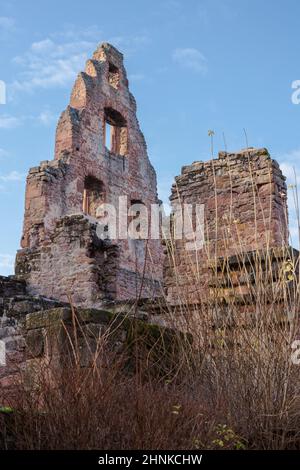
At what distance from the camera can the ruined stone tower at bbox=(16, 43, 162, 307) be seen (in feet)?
35.3

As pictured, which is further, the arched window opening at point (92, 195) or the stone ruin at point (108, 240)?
the arched window opening at point (92, 195)

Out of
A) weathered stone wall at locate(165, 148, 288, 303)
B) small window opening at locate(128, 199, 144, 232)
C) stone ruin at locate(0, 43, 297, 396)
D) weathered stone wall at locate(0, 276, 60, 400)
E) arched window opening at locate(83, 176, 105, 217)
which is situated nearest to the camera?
stone ruin at locate(0, 43, 297, 396)

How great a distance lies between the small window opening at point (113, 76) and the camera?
17.3 m

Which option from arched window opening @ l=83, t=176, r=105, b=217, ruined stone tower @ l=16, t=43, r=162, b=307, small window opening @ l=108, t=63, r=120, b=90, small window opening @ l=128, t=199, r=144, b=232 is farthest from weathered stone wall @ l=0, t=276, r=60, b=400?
small window opening @ l=108, t=63, r=120, b=90

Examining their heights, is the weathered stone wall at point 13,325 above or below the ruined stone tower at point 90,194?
below

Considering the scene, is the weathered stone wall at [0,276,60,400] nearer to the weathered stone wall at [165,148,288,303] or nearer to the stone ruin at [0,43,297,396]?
the stone ruin at [0,43,297,396]

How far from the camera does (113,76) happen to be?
17.5 meters

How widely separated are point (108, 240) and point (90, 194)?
16.4 ft

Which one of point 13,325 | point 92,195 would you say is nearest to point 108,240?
point 13,325

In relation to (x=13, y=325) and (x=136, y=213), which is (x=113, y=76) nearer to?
(x=136, y=213)

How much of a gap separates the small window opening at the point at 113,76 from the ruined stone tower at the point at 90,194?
28 mm

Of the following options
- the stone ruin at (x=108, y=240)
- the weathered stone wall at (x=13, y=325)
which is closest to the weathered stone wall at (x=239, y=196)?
the stone ruin at (x=108, y=240)

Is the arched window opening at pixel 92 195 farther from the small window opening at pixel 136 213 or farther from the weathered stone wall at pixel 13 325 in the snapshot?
the weathered stone wall at pixel 13 325
